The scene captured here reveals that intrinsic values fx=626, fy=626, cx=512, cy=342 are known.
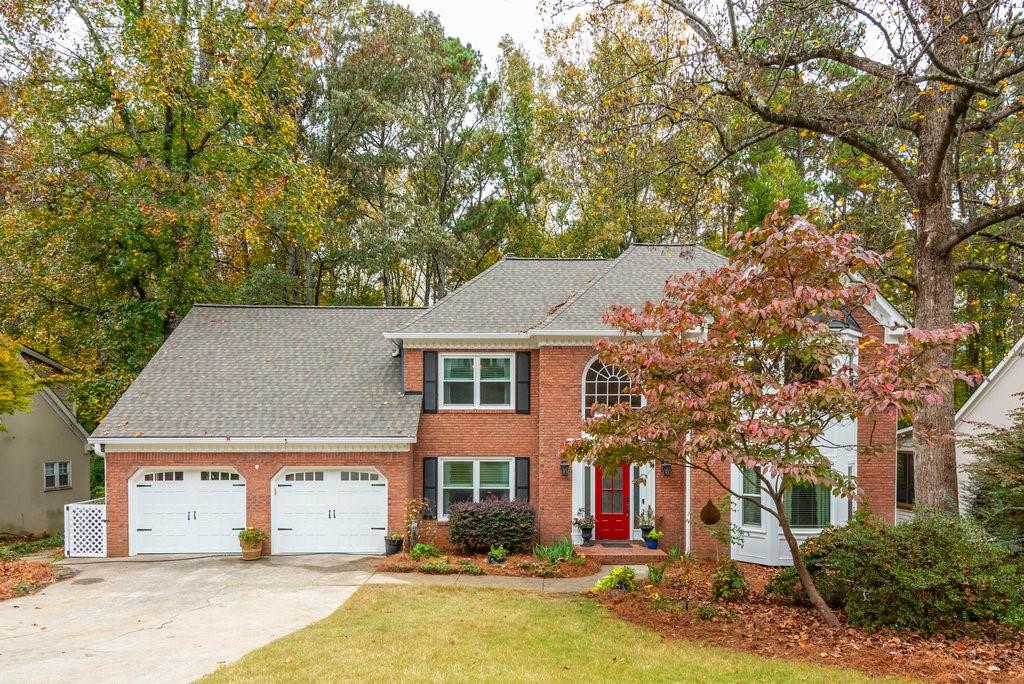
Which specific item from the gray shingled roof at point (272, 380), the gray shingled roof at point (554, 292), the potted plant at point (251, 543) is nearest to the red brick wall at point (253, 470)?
the potted plant at point (251, 543)

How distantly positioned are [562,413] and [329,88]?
66.5ft

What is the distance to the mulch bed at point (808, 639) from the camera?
24.3 feet

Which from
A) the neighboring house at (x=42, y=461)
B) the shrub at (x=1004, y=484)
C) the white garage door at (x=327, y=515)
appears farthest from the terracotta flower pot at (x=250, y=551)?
the shrub at (x=1004, y=484)

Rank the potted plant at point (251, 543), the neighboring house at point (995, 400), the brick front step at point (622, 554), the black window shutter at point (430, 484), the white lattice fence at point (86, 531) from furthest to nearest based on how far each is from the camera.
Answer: the neighboring house at point (995, 400), the black window shutter at point (430, 484), the white lattice fence at point (86, 531), the potted plant at point (251, 543), the brick front step at point (622, 554)

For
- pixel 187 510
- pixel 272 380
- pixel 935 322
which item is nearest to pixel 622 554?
pixel 935 322

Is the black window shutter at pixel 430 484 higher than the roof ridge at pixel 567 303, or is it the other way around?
the roof ridge at pixel 567 303

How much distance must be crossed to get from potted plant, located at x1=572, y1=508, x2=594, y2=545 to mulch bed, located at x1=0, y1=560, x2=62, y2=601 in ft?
35.6

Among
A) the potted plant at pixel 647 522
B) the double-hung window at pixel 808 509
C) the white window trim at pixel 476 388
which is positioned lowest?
the potted plant at pixel 647 522

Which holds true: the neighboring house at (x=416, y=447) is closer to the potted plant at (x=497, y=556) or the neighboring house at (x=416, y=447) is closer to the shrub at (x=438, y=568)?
the potted plant at (x=497, y=556)

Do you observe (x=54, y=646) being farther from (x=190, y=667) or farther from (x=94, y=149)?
(x=94, y=149)

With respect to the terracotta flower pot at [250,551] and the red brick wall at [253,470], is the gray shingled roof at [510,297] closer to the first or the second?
the red brick wall at [253,470]

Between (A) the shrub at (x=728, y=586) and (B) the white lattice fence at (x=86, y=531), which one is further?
(B) the white lattice fence at (x=86, y=531)

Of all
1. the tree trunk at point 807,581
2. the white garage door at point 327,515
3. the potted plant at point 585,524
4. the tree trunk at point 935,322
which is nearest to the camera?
the tree trunk at point 807,581

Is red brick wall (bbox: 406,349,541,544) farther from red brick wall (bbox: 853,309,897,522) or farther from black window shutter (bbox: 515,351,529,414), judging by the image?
red brick wall (bbox: 853,309,897,522)
